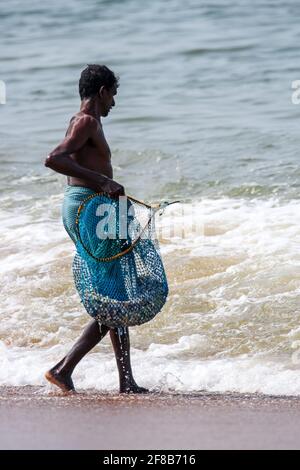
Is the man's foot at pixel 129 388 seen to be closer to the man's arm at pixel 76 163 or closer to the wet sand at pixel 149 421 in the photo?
the wet sand at pixel 149 421

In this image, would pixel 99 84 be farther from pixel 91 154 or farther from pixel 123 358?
pixel 123 358

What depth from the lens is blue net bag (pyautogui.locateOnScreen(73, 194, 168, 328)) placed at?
5203 mm

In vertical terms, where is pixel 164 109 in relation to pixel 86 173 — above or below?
below

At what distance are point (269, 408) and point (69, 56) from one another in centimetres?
1233

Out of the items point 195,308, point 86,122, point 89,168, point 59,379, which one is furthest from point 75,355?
point 195,308

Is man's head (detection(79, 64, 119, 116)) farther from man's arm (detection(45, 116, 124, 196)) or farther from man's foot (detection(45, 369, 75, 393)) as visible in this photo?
man's foot (detection(45, 369, 75, 393))

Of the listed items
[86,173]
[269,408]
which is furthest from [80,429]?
[86,173]

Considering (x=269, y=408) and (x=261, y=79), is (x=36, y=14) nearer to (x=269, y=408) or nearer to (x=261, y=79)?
(x=261, y=79)

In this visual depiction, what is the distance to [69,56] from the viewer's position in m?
16.6

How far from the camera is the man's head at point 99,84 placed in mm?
5309

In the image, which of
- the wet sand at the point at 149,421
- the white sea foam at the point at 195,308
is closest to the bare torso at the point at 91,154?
the wet sand at the point at 149,421

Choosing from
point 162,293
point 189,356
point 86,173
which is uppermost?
point 86,173

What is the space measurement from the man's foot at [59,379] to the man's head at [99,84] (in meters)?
1.41

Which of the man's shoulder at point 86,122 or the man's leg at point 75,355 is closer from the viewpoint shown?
the man's shoulder at point 86,122
